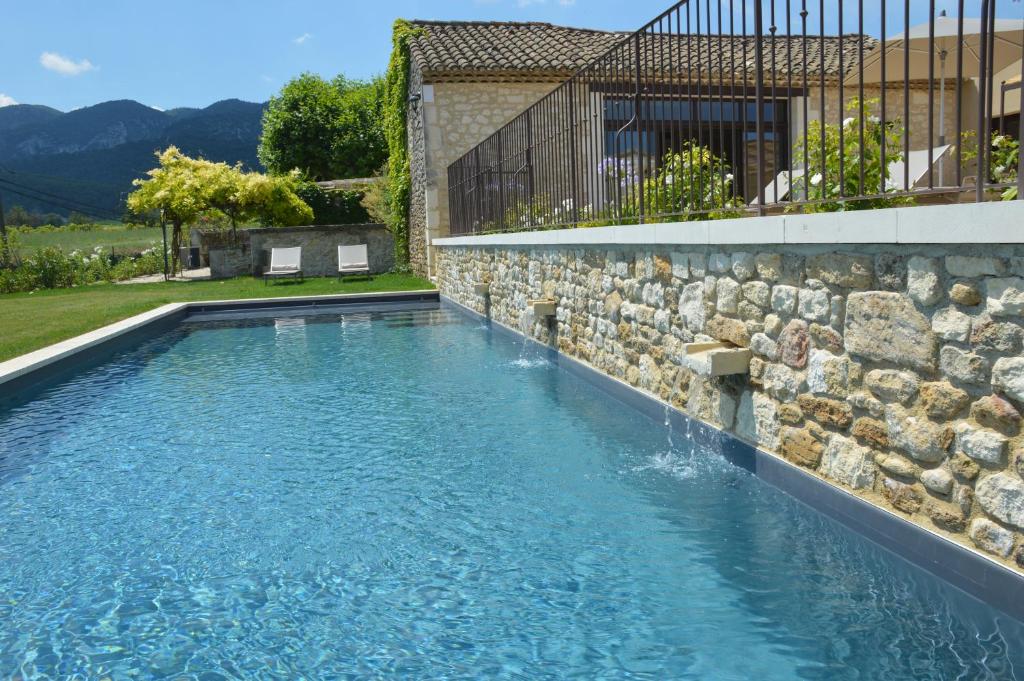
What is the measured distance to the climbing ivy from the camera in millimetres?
19656

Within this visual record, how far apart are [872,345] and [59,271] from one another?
2242 cm

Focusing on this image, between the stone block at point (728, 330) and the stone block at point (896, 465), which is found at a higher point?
the stone block at point (728, 330)

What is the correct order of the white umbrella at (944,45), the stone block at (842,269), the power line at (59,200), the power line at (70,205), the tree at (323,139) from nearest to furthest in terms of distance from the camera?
the stone block at (842,269) → the white umbrella at (944,45) → the tree at (323,139) → the power line at (70,205) → the power line at (59,200)

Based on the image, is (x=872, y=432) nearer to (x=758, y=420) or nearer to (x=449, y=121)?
(x=758, y=420)

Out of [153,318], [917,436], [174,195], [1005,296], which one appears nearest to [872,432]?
[917,436]

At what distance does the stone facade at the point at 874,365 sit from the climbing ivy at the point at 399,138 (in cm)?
1533

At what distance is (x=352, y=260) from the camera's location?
1948 centimetres

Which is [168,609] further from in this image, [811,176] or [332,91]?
[332,91]

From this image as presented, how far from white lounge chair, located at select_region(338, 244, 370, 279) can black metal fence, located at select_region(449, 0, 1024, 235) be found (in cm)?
756

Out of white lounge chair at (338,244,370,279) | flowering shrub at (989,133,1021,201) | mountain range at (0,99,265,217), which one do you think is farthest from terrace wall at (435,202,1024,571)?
mountain range at (0,99,265,217)

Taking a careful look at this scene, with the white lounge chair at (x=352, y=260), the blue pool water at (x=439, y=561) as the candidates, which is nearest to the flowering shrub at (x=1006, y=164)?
the blue pool water at (x=439, y=561)

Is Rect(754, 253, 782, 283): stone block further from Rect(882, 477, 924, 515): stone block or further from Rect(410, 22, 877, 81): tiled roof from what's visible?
Rect(410, 22, 877, 81): tiled roof

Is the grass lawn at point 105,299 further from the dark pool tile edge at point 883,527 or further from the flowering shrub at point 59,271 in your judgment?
the dark pool tile edge at point 883,527

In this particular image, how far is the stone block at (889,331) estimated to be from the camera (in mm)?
2990
